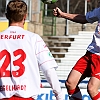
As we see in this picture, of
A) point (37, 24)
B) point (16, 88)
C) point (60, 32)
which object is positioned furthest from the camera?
point (60, 32)

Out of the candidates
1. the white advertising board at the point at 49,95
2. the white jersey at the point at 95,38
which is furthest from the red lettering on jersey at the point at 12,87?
the white advertising board at the point at 49,95

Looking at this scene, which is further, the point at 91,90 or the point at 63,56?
Answer: the point at 63,56

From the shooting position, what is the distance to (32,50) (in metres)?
5.09

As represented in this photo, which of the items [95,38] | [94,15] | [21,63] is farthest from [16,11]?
[94,15]

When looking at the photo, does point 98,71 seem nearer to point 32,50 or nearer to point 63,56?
point 32,50

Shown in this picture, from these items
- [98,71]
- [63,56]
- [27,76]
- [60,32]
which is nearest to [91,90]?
[98,71]

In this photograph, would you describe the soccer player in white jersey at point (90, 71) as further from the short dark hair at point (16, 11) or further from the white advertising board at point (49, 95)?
the short dark hair at point (16, 11)

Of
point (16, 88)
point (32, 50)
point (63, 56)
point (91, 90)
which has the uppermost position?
point (32, 50)

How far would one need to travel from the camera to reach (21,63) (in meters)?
5.05

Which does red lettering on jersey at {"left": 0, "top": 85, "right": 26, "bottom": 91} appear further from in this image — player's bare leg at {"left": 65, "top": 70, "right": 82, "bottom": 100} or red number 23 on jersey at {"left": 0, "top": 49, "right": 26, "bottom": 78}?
player's bare leg at {"left": 65, "top": 70, "right": 82, "bottom": 100}

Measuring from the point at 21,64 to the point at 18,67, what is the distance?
5cm

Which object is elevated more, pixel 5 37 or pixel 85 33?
pixel 5 37

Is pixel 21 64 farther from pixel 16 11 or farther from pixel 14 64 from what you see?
pixel 16 11

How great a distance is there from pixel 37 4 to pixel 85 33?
2.34 m
